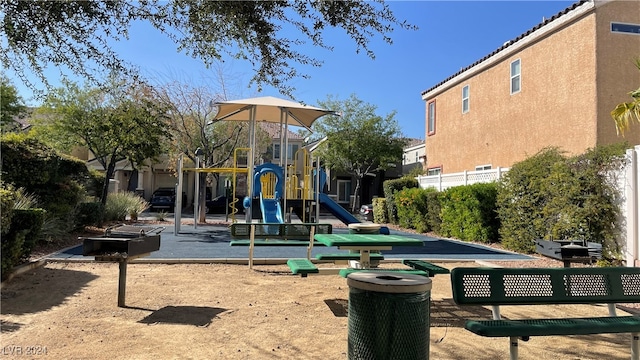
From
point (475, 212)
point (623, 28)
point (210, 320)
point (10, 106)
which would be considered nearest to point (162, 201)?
point (10, 106)

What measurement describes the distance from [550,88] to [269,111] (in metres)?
8.42

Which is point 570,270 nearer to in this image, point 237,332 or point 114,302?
point 237,332

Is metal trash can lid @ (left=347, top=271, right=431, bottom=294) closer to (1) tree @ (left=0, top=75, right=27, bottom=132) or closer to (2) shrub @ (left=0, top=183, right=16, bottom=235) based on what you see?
(2) shrub @ (left=0, top=183, right=16, bottom=235)

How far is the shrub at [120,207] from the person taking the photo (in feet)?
53.3

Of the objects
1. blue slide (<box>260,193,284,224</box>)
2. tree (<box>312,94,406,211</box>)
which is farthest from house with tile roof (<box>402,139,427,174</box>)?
blue slide (<box>260,193,284,224</box>)

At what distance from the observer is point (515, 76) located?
48.1ft

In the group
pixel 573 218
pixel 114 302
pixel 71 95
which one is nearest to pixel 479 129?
pixel 573 218

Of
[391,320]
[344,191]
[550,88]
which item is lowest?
[391,320]

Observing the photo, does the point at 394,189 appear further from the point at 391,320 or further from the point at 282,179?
the point at 391,320

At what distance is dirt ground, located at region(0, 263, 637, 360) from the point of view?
12.9ft

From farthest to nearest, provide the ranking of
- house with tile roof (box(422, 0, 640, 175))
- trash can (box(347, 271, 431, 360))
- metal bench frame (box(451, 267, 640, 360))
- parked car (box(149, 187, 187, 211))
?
parked car (box(149, 187, 187, 211)), house with tile roof (box(422, 0, 640, 175)), metal bench frame (box(451, 267, 640, 360)), trash can (box(347, 271, 431, 360))

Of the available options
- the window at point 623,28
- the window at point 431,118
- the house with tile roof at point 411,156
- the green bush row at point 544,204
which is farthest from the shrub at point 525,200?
the house with tile roof at point 411,156

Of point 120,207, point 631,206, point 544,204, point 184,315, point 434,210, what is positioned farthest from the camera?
point 120,207

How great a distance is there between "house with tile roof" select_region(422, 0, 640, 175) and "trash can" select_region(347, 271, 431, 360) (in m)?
10.7
